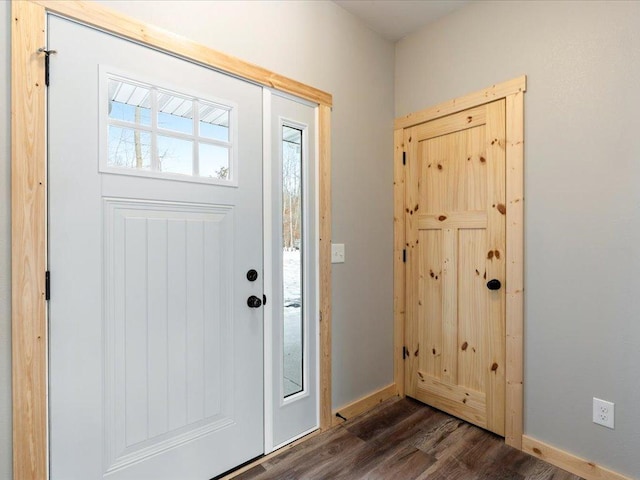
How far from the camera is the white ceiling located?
2205 millimetres

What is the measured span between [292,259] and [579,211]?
157 centimetres

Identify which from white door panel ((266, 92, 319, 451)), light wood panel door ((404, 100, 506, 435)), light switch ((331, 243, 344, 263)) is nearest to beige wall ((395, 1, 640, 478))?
light wood panel door ((404, 100, 506, 435))

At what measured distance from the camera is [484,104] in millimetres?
2127

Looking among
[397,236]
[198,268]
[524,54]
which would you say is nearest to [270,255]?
[198,268]

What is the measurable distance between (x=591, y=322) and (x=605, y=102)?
1108mm

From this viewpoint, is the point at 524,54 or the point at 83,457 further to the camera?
the point at 524,54

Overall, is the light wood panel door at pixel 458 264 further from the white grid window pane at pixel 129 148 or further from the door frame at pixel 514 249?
the white grid window pane at pixel 129 148

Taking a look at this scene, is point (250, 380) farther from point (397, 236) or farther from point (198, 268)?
point (397, 236)

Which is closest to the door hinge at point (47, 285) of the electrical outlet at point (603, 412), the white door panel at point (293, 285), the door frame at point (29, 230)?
the door frame at point (29, 230)

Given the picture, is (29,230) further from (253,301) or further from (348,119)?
(348,119)

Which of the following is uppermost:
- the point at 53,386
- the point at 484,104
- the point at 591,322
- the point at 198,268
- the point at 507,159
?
the point at 484,104

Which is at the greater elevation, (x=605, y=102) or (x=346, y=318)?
(x=605, y=102)

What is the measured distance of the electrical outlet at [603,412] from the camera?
167 cm

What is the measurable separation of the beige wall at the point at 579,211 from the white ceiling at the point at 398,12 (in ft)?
1.05
